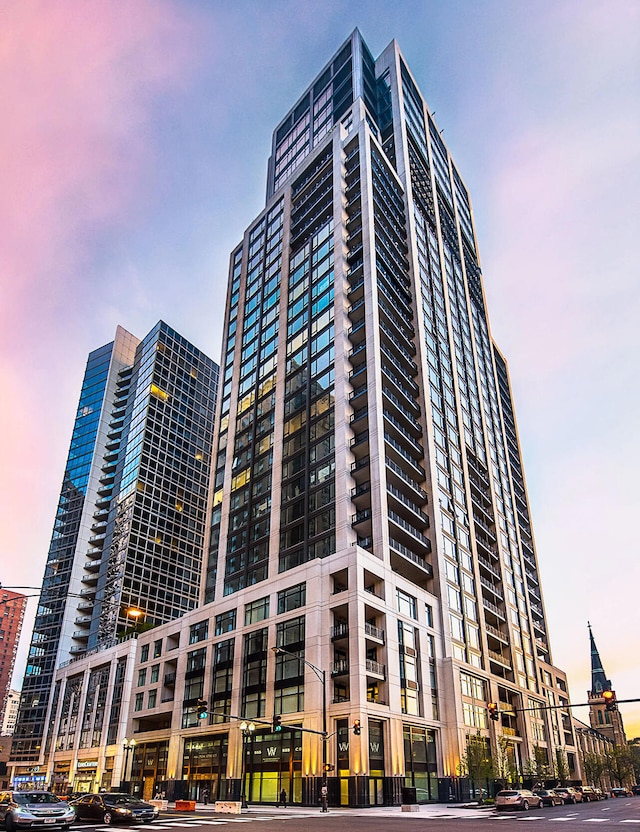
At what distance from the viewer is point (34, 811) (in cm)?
2312

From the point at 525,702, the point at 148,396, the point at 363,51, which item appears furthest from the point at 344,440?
the point at 363,51

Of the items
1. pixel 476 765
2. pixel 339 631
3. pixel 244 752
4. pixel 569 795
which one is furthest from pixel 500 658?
pixel 244 752

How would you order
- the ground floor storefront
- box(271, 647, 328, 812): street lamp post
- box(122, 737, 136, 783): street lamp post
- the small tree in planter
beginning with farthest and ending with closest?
box(122, 737, 136, 783): street lamp post, the small tree in planter, the ground floor storefront, box(271, 647, 328, 812): street lamp post

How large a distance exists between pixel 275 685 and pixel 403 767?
13601 mm

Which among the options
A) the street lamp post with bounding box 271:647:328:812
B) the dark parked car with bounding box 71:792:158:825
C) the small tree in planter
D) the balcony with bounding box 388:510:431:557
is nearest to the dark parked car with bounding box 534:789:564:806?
the small tree in planter

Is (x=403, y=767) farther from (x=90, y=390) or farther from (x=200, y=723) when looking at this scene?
(x=90, y=390)

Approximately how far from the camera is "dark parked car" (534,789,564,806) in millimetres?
57688

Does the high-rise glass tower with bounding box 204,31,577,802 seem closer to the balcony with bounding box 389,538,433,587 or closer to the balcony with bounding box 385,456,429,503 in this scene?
the balcony with bounding box 389,538,433,587

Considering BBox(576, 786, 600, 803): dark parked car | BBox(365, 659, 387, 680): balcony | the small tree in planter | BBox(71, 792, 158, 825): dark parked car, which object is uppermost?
BBox(365, 659, 387, 680): balcony

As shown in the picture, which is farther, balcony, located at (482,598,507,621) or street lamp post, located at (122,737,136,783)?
balcony, located at (482,598,507,621)

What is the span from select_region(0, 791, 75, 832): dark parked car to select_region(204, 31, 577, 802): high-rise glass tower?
30.4 meters

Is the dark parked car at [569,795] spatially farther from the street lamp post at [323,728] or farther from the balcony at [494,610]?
the street lamp post at [323,728]

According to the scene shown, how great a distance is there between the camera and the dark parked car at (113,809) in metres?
28.3

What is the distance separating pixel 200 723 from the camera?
221 ft
